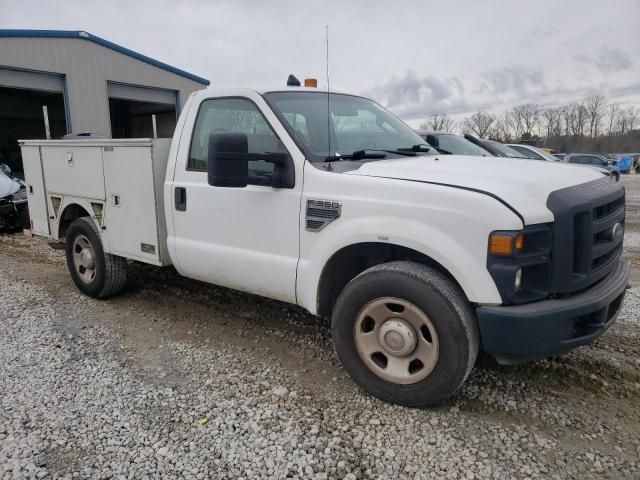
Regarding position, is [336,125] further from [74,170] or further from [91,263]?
[91,263]

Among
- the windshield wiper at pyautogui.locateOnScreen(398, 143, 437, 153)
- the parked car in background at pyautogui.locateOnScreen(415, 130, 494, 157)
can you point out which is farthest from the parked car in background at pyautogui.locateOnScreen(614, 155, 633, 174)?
the windshield wiper at pyautogui.locateOnScreen(398, 143, 437, 153)

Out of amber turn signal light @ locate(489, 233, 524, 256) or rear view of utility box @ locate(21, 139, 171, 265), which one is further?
rear view of utility box @ locate(21, 139, 171, 265)

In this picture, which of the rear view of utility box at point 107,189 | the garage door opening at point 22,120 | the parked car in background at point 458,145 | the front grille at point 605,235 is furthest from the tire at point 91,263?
the garage door opening at point 22,120

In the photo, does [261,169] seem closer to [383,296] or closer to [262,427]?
[383,296]

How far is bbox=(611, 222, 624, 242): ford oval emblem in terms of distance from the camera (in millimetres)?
3035

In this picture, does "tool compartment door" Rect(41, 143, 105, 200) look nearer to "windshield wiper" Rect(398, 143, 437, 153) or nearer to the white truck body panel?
the white truck body panel

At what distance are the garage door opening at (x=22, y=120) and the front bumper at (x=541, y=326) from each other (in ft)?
78.2

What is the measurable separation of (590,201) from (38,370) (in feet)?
12.6

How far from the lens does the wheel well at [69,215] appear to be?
17.3 feet

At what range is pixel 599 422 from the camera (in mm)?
2855

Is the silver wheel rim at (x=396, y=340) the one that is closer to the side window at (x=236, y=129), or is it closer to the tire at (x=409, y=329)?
the tire at (x=409, y=329)

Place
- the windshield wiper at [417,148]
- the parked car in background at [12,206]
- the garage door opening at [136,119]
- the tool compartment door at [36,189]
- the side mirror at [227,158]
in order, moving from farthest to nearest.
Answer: the garage door opening at [136,119] → the parked car in background at [12,206] → the tool compartment door at [36,189] → the windshield wiper at [417,148] → the side mirror at [227,158]

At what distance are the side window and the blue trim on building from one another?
40.2ft

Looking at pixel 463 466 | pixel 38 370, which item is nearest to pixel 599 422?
pixel 463 466
